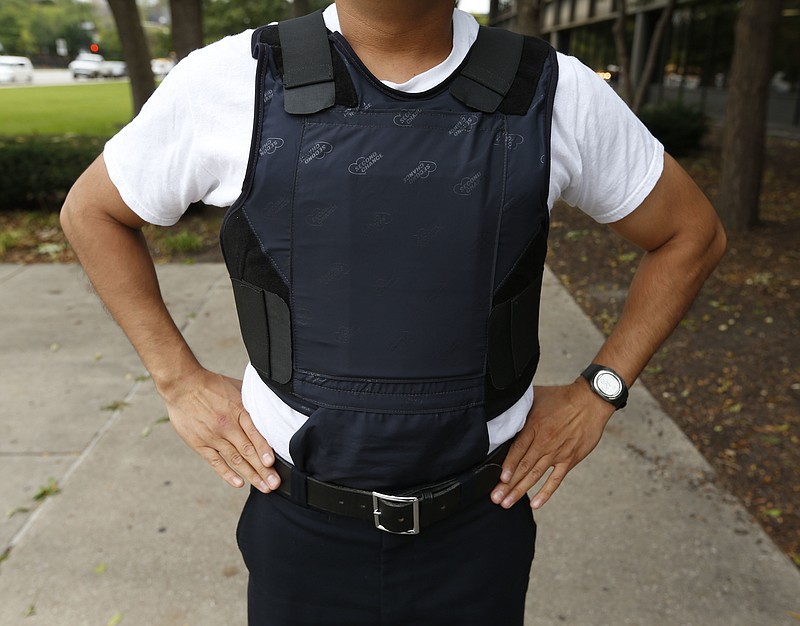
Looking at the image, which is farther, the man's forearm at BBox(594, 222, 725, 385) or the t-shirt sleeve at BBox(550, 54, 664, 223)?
the man's forearm at BBox(594, 222, 725, 385)

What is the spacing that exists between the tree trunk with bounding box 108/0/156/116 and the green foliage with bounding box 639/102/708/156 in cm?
804

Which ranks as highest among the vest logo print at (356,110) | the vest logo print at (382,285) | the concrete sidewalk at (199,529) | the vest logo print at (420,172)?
the vest logo print at (356,110)

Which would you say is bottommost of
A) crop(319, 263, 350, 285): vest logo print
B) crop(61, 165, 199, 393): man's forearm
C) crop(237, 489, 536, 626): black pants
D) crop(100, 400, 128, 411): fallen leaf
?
crop(100, 400, 128, 411): fallen leaf

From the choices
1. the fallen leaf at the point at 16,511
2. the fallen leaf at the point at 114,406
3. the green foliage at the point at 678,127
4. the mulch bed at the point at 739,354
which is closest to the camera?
the fallen leaf at the point at 16,511

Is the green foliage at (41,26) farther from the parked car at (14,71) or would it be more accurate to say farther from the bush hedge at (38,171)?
the bush hedge at (38,171)

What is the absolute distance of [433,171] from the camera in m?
1.20

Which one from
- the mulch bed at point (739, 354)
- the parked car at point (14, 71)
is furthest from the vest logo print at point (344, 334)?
the parked car at point (14, 71)

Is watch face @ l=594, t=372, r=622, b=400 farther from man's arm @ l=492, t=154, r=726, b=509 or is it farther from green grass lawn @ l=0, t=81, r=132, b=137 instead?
green grass lawn @ l=0, t=81, r=132, b=137

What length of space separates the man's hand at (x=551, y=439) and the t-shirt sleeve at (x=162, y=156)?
2.57 ft

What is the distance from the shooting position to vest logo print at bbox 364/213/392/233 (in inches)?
47.4

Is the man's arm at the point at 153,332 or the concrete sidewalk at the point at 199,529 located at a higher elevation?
the man's arm at the point at 153,332

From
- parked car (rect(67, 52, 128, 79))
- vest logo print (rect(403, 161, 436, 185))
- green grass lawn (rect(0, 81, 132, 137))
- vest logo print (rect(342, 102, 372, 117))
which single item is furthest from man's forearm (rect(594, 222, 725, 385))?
parked car (rect(67, 52, 128, 79))

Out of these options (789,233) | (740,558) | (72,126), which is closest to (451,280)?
(740,558)

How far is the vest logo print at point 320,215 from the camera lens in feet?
3.97
